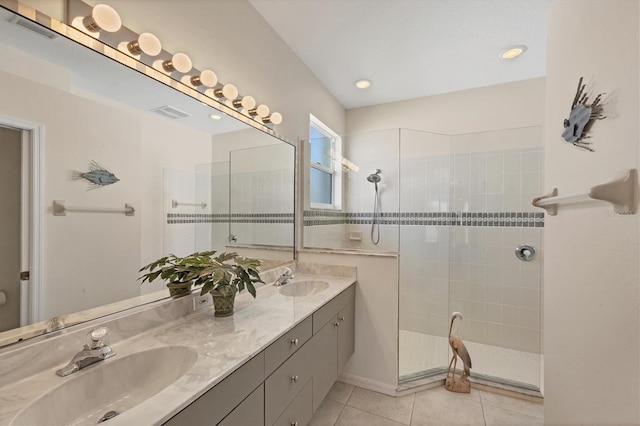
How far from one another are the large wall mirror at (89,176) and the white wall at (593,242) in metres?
1.59

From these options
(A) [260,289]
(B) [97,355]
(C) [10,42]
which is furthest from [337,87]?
(B) [97,355]

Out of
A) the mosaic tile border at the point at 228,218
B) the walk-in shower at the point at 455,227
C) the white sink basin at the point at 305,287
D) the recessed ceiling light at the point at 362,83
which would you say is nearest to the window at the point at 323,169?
the walk-in shower at the point at 455,227

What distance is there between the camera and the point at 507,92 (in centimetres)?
280

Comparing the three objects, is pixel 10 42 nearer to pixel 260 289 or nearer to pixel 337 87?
pixel 260 289

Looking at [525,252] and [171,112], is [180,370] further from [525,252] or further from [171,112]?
[525,252]

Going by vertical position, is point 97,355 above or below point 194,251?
below

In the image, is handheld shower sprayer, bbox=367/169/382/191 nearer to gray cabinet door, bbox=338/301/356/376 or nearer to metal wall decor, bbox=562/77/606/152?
gray cabinet door, bbox=338/301/356/376

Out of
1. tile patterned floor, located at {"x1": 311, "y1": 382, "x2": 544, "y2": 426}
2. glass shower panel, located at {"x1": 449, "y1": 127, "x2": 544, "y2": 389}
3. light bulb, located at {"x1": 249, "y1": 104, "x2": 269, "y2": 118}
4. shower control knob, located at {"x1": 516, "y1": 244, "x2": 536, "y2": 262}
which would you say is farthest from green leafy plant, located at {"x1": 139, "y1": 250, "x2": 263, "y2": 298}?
shower control knob, located at {"x1": 516, "y1": 244, "x2": 536, "y2": 262}

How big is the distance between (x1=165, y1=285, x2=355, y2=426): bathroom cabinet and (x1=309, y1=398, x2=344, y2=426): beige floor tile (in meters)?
0.29

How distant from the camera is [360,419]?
175 centimetres

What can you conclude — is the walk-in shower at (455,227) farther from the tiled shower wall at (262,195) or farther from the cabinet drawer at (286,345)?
the cabinet drawer at (286,345)

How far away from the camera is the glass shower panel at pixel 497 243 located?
→ 2.47 m

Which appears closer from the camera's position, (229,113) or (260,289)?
(229,113)

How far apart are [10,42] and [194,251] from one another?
961 millimetres
